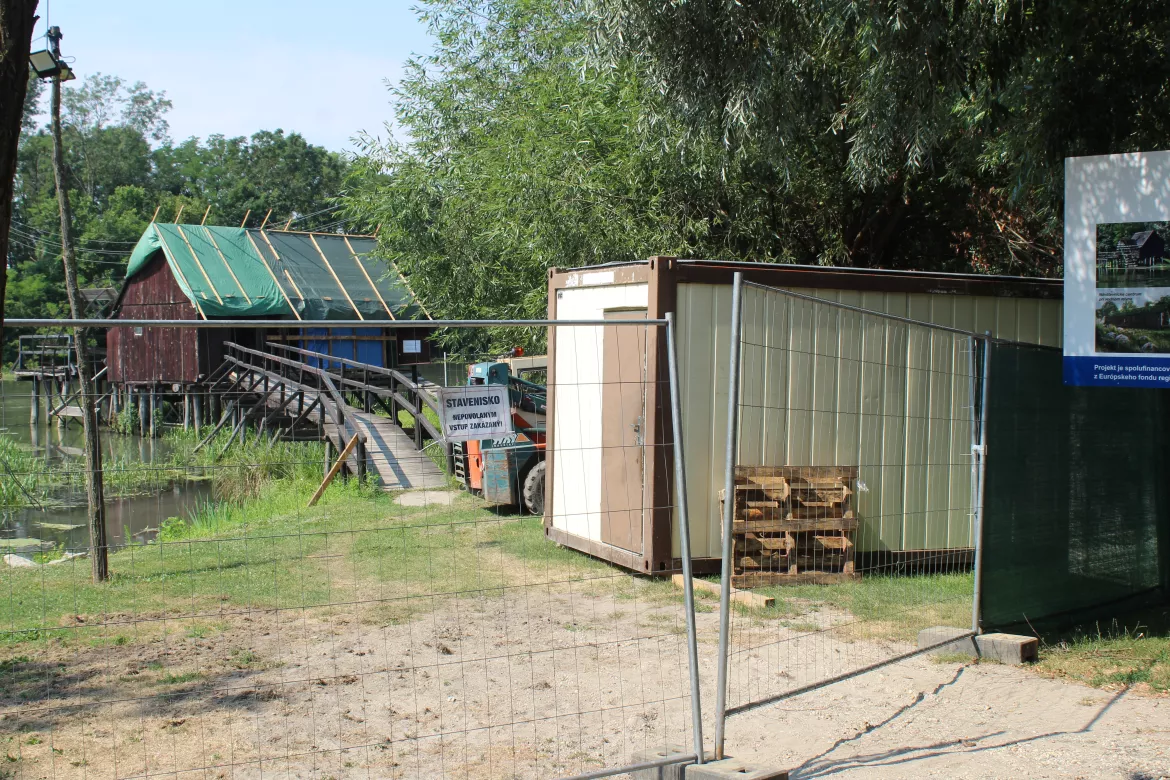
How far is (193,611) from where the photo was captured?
7750 mm

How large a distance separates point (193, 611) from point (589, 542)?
3.55 m

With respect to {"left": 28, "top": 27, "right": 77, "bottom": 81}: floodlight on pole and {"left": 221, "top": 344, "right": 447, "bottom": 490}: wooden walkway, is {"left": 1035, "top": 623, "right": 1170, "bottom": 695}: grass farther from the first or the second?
{"left": 28, "top": 27, "right": 77, "bottom": 81}: floodlight on pole

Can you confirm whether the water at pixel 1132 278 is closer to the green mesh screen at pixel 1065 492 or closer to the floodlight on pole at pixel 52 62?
the green mesh screen at pixel 1065 492

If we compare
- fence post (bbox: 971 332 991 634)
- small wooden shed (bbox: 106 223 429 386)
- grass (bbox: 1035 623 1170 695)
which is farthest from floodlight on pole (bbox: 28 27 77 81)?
small wooden shed (bbox: 106 223 429 386)

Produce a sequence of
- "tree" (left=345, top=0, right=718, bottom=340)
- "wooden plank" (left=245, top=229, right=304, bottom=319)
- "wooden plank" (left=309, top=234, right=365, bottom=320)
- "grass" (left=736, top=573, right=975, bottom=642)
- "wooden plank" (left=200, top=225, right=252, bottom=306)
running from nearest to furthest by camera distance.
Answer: "grass" (left=736, top=573, right=975, bottom=642)
"tree" (left=345, top=0, right=718, bottom=340)
"wooden plank" (left=200, top=225, right=252, bottom=306)
"wooden plank" (left=245, top=229, right=304, bottom=319)
"wooden plank" (left=309, top=234, right=365, bottom=320)

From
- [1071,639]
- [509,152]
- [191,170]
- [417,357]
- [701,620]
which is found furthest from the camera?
[191,170]

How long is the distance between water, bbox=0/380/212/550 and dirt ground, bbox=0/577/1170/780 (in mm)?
877

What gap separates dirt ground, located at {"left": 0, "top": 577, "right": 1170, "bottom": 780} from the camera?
4.74 meters

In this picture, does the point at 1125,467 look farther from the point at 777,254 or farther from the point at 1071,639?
the point at 777,254

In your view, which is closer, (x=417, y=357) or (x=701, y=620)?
(x=701, y=620)

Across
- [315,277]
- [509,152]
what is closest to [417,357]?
[315,277]

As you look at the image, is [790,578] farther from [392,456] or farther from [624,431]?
[392,456]

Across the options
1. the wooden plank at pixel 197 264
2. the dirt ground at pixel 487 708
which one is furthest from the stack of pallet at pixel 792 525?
the wooden plank at pixel 197 264

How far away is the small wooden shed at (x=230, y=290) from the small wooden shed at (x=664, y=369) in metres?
18.5
